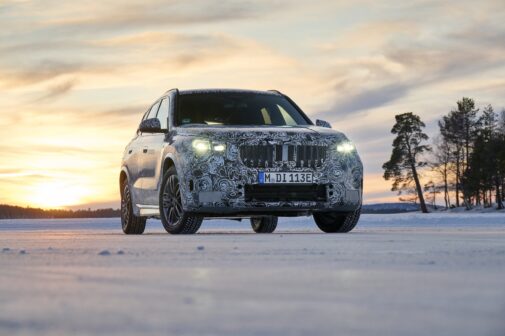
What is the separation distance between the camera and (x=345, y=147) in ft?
37.6

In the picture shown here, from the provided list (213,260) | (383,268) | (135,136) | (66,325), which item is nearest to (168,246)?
(213,260)

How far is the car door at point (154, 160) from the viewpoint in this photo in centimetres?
1185

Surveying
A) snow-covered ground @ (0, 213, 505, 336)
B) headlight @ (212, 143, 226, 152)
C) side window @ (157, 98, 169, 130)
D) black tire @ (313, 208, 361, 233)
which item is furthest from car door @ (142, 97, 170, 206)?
snow-covered ground @ (0, 213, 505, 336)

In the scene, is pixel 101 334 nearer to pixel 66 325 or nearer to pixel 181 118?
pixel 66 325

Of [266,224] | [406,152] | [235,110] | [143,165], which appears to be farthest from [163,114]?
[406,152]

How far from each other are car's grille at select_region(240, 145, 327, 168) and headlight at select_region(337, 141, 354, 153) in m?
0.46

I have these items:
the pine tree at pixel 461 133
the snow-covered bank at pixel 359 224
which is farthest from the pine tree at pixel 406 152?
the snow-covered bank at pixel 359 224

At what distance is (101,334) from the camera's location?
8.40 ft

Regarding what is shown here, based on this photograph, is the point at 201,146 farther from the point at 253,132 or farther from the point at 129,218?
the point at 129,218

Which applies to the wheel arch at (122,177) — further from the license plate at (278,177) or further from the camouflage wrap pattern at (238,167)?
the license plate at (278,177)

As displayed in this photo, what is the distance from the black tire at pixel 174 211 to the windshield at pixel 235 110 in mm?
865

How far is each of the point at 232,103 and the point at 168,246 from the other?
18.3 ft

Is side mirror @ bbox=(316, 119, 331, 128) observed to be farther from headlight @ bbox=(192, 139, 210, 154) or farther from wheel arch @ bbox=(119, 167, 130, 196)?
wheel arch @ bbox=(119, 167, 130, 196)

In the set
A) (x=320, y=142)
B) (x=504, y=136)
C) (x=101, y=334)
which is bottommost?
(x=101, y=334)
